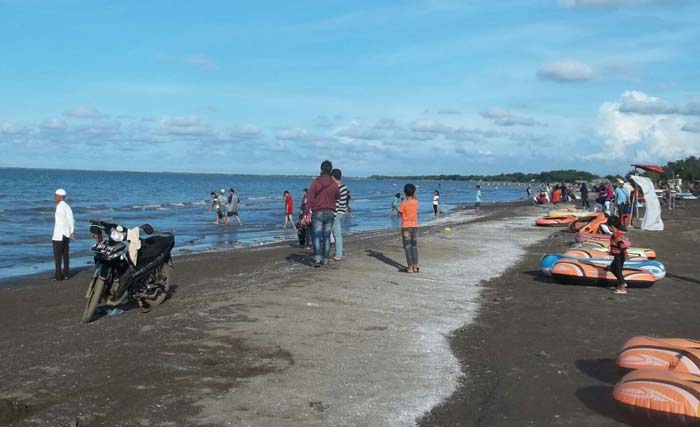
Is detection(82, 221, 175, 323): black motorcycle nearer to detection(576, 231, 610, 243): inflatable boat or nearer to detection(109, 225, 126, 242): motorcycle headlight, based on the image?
detection(109, 225, 126, 242): motorcycle headlight

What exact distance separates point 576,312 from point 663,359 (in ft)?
11.5

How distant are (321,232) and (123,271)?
15.5 ft

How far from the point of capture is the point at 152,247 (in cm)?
942

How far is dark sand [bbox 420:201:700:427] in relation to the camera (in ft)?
18.0

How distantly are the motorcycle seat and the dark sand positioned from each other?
14.4 ft

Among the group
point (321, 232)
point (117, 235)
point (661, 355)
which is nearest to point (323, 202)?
point (321, 232)

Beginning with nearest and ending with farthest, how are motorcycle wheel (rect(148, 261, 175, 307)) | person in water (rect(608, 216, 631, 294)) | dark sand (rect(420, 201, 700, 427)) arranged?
dark sand (rect(420, 201, 700, 427)) → motorcycle wheel (rect(148, 261, 175, 307)) → person in water (rect(608, 216, 631, 294))

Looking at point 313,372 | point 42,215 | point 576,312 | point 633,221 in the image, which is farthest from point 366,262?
point 42,215

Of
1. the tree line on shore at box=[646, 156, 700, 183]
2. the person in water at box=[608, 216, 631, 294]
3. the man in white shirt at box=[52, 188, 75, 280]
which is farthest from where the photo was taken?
the tree line on shore at box=[646, 156, 700, 183]

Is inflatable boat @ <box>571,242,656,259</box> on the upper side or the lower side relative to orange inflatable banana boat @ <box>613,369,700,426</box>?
upper

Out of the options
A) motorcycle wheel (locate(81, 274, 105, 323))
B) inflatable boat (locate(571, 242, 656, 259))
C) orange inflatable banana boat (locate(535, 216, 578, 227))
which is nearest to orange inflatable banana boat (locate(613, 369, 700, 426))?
motorcycle wheel (locate(81, 274, 105, 323))

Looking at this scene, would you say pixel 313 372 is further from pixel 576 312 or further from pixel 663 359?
pixel 576 312

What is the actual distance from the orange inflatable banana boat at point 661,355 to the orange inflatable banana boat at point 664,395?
1.60ft

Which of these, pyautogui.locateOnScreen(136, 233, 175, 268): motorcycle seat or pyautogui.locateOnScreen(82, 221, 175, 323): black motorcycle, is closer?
pyautogui.locateOnScreen(82, 221, 175, 323): black motorcycle
